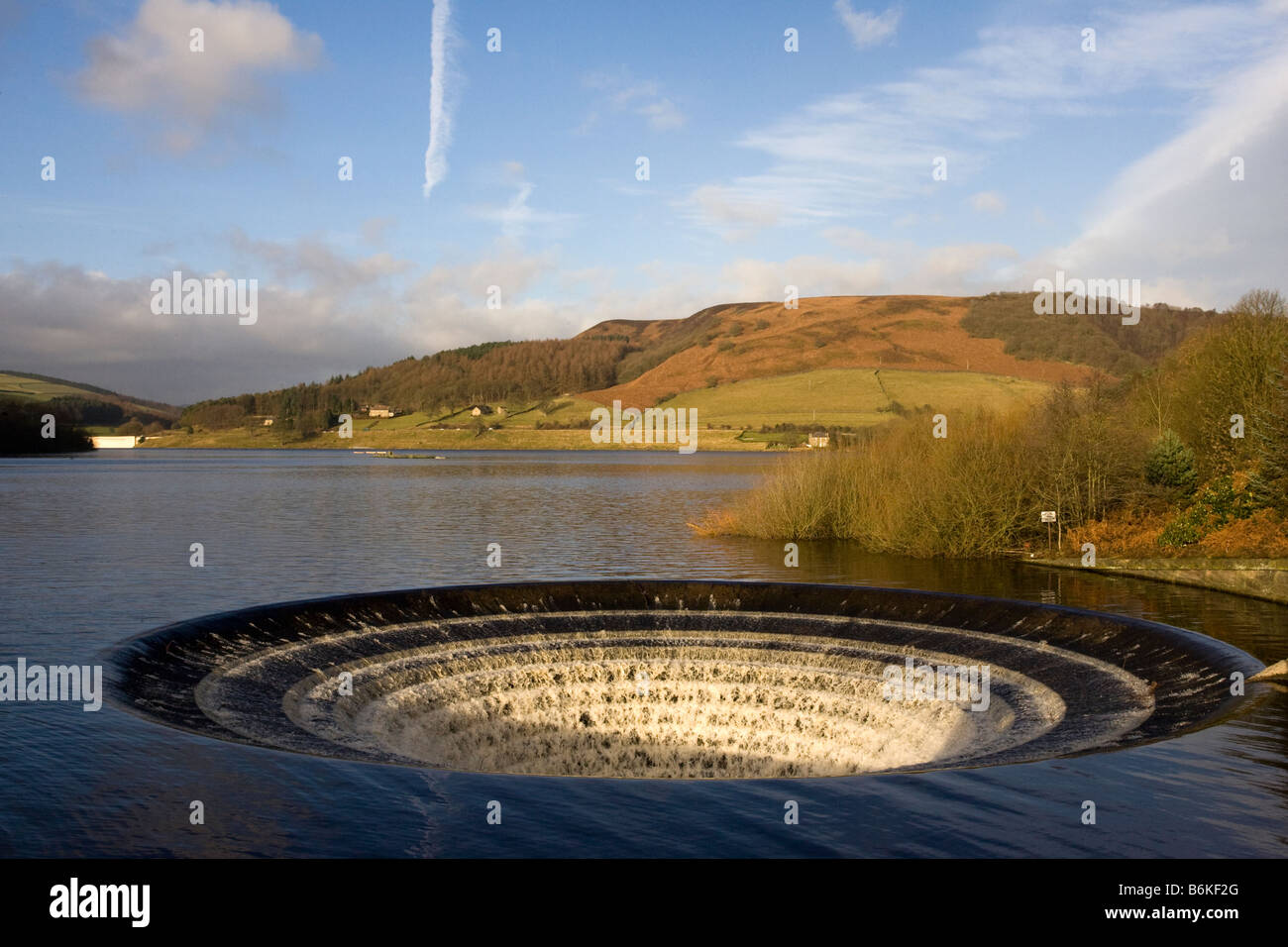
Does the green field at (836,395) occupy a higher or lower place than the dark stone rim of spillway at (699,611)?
higher

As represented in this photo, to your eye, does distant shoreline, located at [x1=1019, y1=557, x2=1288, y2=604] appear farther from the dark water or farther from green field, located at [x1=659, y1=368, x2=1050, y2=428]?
green field, located at [x1=659, y1=368, x2=1050, y2=428]

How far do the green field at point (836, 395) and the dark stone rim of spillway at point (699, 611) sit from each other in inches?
3812

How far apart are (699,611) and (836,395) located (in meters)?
125

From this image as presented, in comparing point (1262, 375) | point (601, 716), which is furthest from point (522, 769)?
point (1262, 375)

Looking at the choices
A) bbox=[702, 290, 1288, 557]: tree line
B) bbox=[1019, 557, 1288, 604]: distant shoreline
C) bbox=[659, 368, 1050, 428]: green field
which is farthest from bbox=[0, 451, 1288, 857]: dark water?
bbox=[659, 368, 1050, 428]: green field

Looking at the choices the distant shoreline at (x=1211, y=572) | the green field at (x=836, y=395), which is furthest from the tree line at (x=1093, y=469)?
the green field at (x=836, y=395)

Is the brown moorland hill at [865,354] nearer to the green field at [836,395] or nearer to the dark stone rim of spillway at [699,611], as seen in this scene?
the green field at [836,395]

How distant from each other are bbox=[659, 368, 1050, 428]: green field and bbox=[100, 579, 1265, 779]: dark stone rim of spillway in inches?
3812

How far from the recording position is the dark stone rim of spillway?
13.4m

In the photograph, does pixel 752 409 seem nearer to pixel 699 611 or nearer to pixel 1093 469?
pixel 1093 469

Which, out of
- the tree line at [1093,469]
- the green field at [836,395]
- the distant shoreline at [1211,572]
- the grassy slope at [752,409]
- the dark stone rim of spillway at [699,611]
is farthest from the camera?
the grassy slope at [752,409]

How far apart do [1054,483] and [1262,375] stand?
892 cm

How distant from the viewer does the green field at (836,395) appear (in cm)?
12669

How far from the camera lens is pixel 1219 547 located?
93.2 ft
